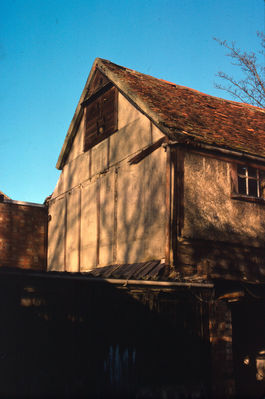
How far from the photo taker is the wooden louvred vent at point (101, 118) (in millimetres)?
14930

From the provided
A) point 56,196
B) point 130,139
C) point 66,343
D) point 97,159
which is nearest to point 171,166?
point 130,139

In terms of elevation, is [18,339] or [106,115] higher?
[106,115]

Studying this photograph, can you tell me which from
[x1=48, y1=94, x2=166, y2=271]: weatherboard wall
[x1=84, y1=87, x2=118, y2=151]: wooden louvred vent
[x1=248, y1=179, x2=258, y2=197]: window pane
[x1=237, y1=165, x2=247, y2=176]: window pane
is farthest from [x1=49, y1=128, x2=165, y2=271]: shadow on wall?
[x1=248, y1=179, x2=258, y2=197]: window pane

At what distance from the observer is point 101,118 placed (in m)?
15.5

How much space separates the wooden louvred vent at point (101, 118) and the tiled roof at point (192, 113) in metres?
0.66

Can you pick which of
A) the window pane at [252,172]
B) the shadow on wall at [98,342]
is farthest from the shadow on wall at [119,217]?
the window pane at [252,172]

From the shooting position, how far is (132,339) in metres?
10.1

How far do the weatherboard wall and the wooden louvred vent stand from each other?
0.86ft

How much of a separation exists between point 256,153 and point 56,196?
24.7 feet

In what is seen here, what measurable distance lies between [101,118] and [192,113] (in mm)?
3026

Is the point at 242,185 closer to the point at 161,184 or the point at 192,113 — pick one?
the point at 192,113

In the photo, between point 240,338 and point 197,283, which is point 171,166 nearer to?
point 197,283

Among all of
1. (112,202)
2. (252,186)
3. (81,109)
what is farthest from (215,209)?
(81,109)

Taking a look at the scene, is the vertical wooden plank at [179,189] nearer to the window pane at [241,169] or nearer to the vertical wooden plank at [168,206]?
the vertical wooden plank at [168,206]
